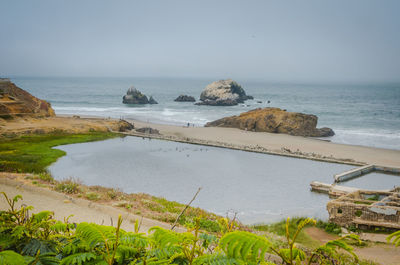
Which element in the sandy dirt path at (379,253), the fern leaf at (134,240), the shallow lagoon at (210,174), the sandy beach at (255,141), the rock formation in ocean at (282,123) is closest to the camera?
the fern leaf at (134,240)

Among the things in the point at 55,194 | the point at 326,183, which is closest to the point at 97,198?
the point at 55,194

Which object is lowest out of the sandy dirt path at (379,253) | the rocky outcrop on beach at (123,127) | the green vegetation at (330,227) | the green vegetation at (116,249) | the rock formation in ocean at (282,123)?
the green vegetation at (330,227)

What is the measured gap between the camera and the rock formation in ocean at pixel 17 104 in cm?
4000

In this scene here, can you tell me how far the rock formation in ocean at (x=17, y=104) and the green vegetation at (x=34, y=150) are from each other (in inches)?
270

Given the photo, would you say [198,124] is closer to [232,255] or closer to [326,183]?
[326,183]

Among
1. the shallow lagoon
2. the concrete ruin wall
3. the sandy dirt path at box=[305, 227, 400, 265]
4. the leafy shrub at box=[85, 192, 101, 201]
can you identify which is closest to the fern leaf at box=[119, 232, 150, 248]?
the sandy dirt path at box=[305, 227, 400, 265]

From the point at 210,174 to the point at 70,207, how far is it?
13424 millimetres

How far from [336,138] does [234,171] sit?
2817cm

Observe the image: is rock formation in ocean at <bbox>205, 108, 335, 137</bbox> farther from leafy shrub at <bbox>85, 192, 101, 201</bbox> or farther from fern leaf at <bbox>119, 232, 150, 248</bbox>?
fern leaf at <bbox>119, 232, 150, 248</bbox>

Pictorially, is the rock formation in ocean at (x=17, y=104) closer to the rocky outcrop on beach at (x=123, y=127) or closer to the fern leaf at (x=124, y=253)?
the rocky outcrop on beach at (x=123, y=127)

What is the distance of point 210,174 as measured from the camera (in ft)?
83.6

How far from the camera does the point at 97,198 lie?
14.6 metres

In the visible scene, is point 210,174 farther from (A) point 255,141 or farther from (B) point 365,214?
(A) point 255,141

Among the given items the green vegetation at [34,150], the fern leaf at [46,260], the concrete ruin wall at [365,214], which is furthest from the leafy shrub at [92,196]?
the fern leaf at [46,260]
